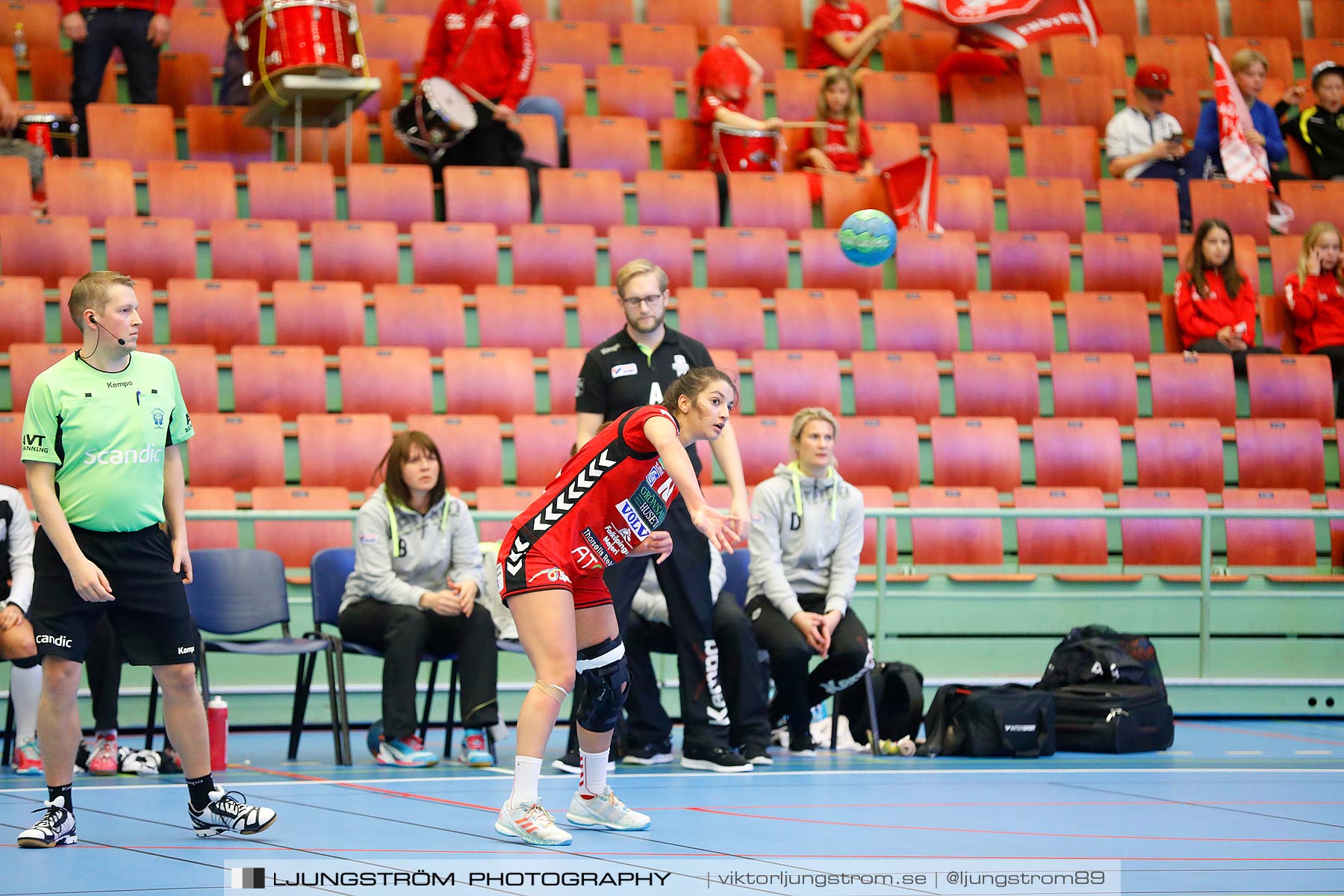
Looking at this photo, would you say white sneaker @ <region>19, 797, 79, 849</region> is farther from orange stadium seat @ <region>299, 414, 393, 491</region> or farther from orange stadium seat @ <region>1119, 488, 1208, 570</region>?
orange stadium seat @ <region>1119, 488, 1208, 570</region>

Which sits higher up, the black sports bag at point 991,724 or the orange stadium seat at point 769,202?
the orange stadium seat at point 769,202

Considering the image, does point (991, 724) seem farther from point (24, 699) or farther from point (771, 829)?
point (24, 699)

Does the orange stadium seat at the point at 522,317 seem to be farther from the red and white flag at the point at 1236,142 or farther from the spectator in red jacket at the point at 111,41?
the red and white flag at the point at 1236,142

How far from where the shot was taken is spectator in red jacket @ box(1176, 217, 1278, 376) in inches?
360

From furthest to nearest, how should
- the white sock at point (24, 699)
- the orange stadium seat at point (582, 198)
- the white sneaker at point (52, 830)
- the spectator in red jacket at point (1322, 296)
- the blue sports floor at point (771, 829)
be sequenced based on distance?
the orange stadium seat at point (582, 198) → the spectator in red jacket at point (1322, 296) → the white sock at point (24, 699) → the white sneaker at point (52, 830) → the blue sports floor at point (771, 829)

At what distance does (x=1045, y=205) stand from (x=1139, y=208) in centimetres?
66

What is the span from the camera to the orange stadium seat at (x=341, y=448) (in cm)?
754

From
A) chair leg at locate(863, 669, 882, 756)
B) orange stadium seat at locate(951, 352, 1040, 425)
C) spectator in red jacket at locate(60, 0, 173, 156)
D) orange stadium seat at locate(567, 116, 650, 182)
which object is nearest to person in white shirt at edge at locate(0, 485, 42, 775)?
chair leg at locate(863, 669, 882, 756)

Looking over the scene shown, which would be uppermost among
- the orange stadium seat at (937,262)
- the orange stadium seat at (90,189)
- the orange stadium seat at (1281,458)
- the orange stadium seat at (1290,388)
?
the orange stadium seat at (90,189)

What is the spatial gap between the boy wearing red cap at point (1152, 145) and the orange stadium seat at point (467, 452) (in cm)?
538

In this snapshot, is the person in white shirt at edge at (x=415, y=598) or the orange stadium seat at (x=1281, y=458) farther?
the orange stadium seat at (x=1281, y=458)

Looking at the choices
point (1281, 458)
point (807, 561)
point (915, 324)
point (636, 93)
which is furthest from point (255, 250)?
point (1281, 458)

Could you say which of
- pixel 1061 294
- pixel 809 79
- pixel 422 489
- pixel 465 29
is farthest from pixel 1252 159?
Answer: pixel 422 489

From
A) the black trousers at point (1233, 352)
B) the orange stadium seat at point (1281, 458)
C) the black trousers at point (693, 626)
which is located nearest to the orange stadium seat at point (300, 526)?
the black trousers at point (693, 626)
